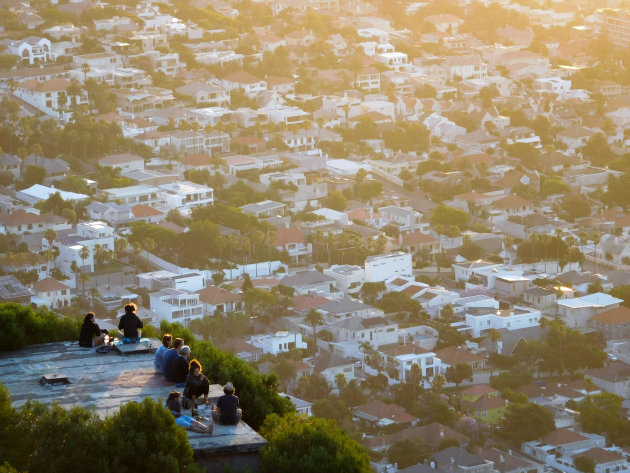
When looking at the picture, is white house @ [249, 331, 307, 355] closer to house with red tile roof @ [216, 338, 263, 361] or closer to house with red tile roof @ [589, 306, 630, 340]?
house with red tile roof @ [216, 338, 263, 361]

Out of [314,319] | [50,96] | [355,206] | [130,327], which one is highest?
[130,327]

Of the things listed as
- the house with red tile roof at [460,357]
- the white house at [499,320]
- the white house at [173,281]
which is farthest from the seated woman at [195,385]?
the white house at [173,281]

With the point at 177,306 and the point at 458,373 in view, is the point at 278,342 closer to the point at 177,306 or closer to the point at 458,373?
the point at 177,306

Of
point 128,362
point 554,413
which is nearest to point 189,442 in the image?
point 128,362

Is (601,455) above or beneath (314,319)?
beneath

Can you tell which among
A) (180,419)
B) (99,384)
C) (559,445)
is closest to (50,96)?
(559,445)

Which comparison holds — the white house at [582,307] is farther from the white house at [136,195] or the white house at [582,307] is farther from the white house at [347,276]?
the white house at [136,195]

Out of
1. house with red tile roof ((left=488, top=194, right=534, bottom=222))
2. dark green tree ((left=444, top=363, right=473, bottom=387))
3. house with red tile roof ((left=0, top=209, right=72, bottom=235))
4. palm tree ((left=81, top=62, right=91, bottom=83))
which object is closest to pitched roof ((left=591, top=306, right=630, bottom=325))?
dark green tree ((left=444, top=363, right=473, bottom=387))
